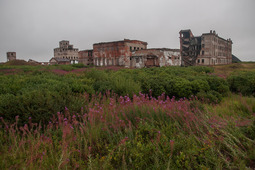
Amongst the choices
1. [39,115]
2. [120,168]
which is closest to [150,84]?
[39,115]

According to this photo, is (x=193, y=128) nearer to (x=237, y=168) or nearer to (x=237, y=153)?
(x=237, y=153)

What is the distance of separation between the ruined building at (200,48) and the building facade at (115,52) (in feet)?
42.2

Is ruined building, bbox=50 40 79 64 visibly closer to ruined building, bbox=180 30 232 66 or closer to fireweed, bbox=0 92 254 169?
ruined building, bbox=180 30 232 66

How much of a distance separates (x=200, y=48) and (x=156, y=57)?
2048cm

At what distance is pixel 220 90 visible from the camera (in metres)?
11.1

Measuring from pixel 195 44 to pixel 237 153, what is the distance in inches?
1777

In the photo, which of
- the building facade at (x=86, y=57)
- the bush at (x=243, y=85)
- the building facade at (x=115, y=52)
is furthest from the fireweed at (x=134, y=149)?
the building facade at (x=86, y=57)

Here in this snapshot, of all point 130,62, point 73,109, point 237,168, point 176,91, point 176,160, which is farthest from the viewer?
point 130,62

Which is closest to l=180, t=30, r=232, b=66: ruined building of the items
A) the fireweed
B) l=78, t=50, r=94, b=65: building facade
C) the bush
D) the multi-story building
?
l=78, t=50, r=94, b=65: building facade

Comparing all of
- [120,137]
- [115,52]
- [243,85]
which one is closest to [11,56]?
[115,52]

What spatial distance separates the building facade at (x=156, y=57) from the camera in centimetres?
2948

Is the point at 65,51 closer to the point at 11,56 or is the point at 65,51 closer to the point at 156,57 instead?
the point at 11,56

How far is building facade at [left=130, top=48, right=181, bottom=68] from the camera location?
29484 mm

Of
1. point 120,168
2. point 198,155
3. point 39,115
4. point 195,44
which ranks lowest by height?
point 120,168
